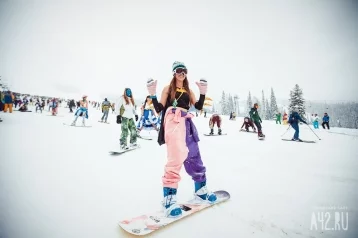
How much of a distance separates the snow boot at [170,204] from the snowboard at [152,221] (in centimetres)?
5

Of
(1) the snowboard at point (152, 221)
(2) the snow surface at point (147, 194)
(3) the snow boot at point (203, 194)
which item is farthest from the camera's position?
(3) the snow boot at point (203, 194)

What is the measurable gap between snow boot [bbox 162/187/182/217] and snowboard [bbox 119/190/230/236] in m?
0.05

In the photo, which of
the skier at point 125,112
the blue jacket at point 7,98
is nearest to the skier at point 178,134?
the skier at point 125,112

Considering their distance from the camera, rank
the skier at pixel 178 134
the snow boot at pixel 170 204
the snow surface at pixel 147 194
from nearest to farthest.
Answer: the snow surface at pixel 147 194
the snow boot at pixel 170 204
the skier at pixel 178 134

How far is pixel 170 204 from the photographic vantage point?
240 cm

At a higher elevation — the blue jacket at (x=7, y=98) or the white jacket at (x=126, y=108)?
the blue jacket at (x=7, y=98)

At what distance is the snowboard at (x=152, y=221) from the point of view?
2.00 m

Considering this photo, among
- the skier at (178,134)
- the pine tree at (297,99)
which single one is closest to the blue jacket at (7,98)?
the skier at (178,134)

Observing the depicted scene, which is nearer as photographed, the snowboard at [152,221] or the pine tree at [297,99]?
the snowboard at [152,221]

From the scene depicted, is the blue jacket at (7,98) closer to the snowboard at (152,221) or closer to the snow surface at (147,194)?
the snow surface at (147,194)

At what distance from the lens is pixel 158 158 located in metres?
5.59

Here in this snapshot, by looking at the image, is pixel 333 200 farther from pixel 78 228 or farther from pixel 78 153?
pixel 78 153

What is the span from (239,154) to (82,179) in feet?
16.0

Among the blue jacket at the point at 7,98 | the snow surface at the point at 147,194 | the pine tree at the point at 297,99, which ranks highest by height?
the pine tree at the point at 297,99
